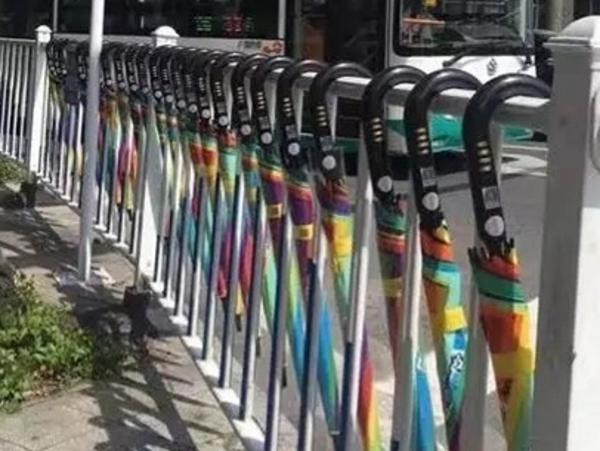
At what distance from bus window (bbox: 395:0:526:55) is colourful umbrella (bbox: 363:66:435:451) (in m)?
7.72

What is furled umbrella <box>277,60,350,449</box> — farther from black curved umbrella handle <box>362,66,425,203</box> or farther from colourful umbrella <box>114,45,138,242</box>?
colourful umbrella <box>114,45,138,242</box>

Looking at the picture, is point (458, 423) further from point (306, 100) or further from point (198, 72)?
point (198, 72)

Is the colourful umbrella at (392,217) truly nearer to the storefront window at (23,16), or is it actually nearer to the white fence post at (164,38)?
the white fence post at (164,38)

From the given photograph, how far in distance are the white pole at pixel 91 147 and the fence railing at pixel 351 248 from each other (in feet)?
1.22

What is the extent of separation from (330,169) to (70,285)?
10.1 feet

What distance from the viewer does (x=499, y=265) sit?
6.29 feet

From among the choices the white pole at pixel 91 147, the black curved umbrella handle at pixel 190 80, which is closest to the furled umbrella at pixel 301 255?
the black curved umbrella handle at pixel 190 80

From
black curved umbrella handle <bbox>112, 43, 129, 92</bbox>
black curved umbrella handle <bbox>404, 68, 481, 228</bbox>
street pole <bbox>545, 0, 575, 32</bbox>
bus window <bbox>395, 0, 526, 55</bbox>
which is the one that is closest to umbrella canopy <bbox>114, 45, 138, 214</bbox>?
black curved umbrella handle <bbox>112, 43, 129, 92</bbox>

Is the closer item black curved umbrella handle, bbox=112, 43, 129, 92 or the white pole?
black curved umbrella handle, bbox=112, 43, 129, 92

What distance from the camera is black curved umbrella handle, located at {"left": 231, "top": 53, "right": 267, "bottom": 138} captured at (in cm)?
333

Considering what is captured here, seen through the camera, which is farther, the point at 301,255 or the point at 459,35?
the point at 459,35

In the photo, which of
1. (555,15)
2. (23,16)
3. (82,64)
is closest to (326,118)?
(82,64)

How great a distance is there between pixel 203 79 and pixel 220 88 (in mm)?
190

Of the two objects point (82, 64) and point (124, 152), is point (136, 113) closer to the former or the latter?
point (124, 152)
